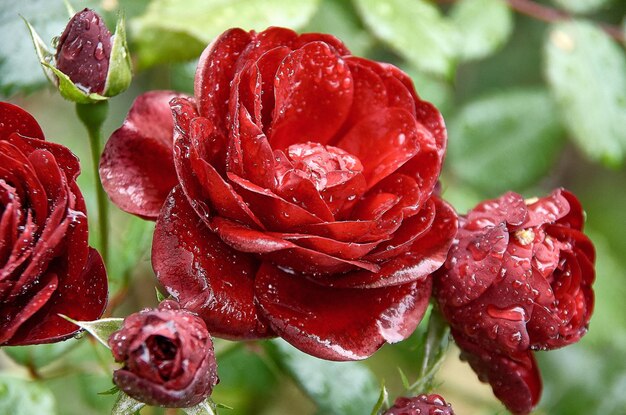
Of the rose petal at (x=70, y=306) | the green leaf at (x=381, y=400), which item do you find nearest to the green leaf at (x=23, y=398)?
the rose petal at (x=70, y=306)

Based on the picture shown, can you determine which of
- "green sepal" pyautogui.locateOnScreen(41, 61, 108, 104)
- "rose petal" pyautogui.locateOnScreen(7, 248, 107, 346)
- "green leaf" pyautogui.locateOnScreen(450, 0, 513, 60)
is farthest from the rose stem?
"green leaf" pyautogui.locateOnScreen(450, 0, 513, 60)

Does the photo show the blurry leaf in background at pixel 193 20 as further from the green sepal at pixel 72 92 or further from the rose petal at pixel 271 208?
the rose petal at pixel 271 208

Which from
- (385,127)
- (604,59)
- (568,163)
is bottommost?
(568,163)

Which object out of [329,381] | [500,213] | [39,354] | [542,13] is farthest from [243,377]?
[542,13]

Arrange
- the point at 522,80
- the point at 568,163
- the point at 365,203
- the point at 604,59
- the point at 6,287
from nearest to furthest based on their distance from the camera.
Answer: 1. the point at 6,287
2. the point at 365,203
3. the point at 604,59
4. the point at 522,80
5. the point at 568,163

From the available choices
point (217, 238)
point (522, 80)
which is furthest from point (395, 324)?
point (522, 80)

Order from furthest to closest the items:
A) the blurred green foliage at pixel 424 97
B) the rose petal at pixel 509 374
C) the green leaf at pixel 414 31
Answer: the green leaf at pixel 414 31, the blurred green foliage at pixel 424 97, the rose petal at pixel 509 374

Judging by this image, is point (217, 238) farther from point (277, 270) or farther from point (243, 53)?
point (243, 53)
